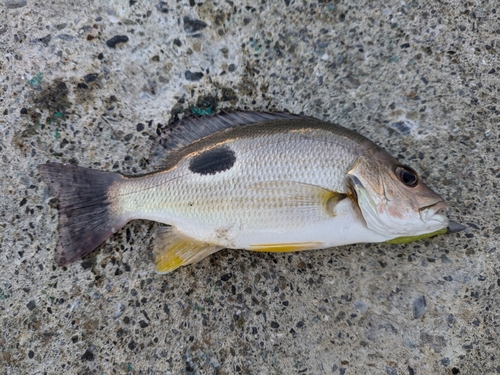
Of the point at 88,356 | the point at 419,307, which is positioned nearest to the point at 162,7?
the point at 88,356

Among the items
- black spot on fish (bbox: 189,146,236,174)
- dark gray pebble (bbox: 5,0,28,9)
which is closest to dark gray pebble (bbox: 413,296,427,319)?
black spot on fish (bbox: 189,146,236,174)

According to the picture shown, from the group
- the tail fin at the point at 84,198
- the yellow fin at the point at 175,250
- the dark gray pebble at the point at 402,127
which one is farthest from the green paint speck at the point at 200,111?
the dark gray pebble at the point at 402,127

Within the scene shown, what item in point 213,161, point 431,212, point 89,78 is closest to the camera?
point 431,212

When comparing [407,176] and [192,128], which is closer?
[407,176]

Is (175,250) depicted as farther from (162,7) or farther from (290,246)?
(162,7)

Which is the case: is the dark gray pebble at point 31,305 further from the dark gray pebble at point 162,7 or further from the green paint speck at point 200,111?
the dark gray pebble at point 162,7

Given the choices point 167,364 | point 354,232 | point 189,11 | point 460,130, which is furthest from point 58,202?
point 460,130
